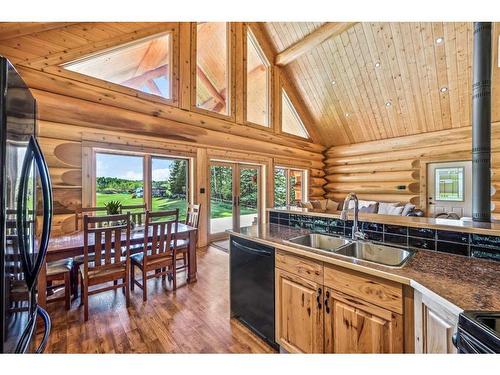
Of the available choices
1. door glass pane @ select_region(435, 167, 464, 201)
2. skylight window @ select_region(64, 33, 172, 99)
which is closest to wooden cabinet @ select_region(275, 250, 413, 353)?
skylight window @ select_region(64, 33, 172, 99)

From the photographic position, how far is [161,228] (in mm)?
2676

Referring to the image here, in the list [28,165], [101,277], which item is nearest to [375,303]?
[28,165]

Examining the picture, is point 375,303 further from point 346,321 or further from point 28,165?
point 28,165

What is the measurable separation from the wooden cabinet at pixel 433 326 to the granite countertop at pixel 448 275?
2.4 inches

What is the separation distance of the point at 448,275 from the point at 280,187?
5758 millimetres

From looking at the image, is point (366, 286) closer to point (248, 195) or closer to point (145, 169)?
point (145, 169)

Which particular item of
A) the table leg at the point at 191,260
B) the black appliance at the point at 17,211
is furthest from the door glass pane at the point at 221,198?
the black appliance at the point at 17,211

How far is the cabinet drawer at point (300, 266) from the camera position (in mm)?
1492

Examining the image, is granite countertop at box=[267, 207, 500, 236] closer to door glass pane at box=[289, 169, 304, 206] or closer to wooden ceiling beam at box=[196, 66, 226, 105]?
wooden ceiling beam at box=[196, 66, 226, 105]

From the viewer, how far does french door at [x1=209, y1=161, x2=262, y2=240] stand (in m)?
5.22

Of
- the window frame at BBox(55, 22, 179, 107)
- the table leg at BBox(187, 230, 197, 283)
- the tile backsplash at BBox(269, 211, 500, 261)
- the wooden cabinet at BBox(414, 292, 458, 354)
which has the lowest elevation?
the table leg at BBox(187, 230, 197, 283)

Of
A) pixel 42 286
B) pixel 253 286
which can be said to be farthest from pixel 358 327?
pixel 42 286

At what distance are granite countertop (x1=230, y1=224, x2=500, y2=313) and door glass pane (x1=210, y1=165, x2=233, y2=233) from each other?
376cm
